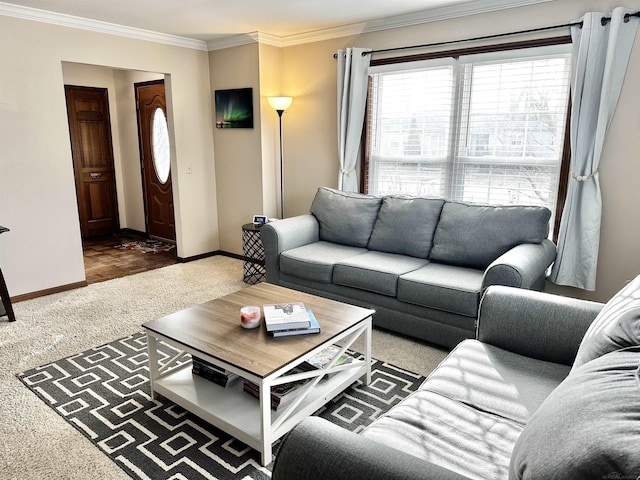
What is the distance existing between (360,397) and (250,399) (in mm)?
624

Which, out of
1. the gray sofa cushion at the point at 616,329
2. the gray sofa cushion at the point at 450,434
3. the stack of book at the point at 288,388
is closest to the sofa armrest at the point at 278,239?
the stack of book at the point at 288,388

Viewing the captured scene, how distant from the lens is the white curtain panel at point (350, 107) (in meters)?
4.23

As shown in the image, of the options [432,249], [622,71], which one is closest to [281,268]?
[432,249]

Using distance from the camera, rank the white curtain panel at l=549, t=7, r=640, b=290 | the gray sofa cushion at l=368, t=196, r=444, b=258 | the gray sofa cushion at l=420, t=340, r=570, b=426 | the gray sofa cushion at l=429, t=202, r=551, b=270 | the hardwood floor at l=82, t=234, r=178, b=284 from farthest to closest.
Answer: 1. the hardwood floor at l=82, t=234, r=178, b=284
2. the gray sofa cushion at l=368, t=196, r=444, b=258
3. the gray sofa cushion at l=429, t=202, r=551, b=270
4. the white curtain panel at l=549, t=7, r=640, b=290
5. the gray sofa cushion at l=420, t=340, r=570, b=426

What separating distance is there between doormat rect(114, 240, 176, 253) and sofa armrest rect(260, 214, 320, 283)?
2.42 m

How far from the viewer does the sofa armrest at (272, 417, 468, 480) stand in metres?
0.99

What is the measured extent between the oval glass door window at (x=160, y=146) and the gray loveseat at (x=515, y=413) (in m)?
4.94

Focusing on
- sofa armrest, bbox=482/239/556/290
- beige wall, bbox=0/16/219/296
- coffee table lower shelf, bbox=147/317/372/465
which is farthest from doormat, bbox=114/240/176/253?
sofa armrest, bbox=482/239/556/290

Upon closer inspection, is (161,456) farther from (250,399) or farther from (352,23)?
(352,23)

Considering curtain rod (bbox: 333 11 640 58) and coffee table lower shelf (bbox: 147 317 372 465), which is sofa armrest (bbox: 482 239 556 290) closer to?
coffee table lower shelf (bbox: 147 317 372 465)

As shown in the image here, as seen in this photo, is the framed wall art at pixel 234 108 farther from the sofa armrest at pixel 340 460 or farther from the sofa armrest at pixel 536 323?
the sofa armrest at pixel 340 460

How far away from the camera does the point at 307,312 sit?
2.39 m

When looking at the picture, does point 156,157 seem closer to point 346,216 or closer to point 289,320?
point 346,216

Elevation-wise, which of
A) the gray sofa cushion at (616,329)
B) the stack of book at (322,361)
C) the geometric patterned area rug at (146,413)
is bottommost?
the geometric patterned area rug at (146,413)
